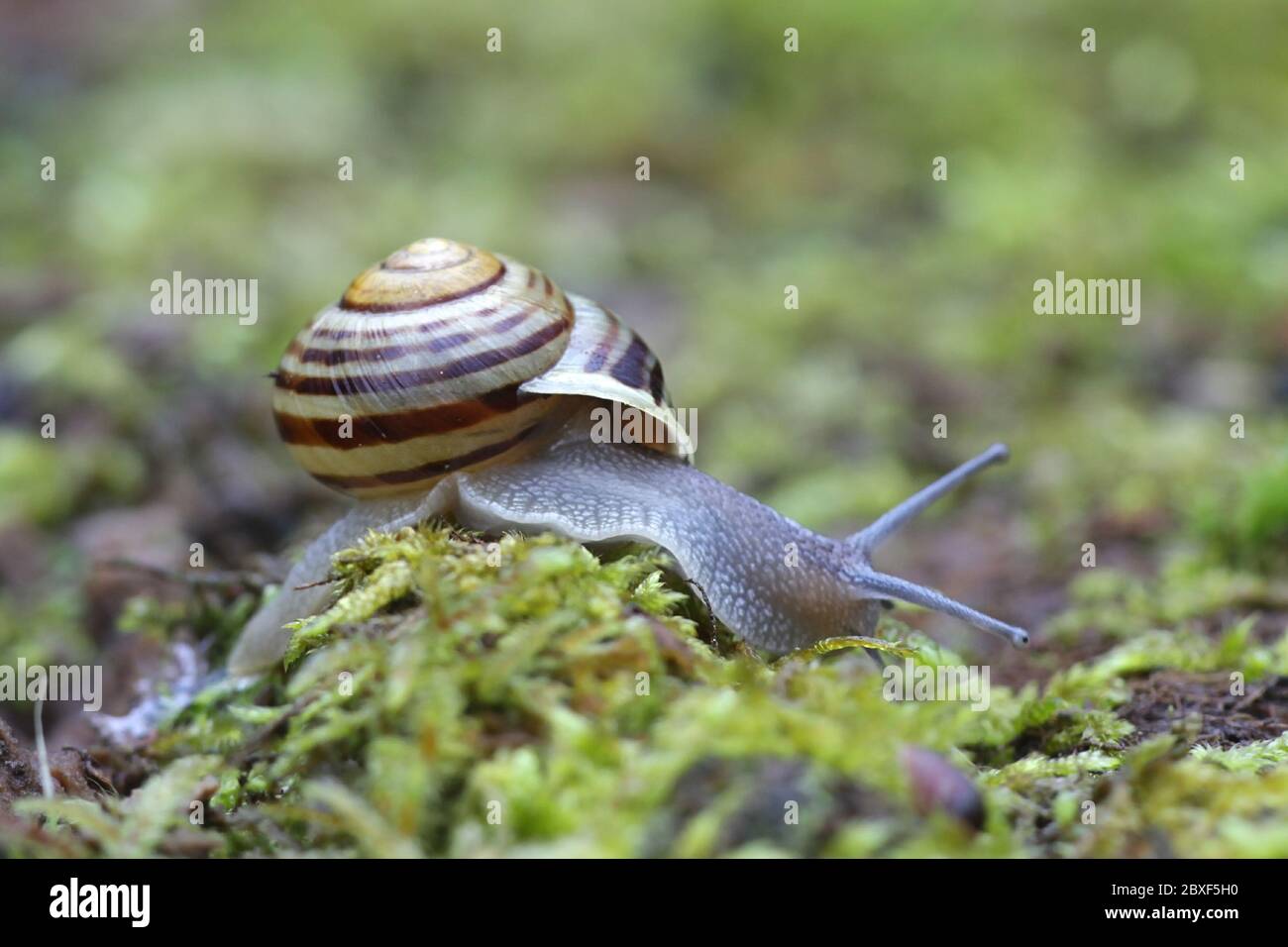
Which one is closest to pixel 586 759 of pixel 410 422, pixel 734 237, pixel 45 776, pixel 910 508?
pixel 410 422

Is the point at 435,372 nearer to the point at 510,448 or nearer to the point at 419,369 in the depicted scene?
the point at 419,369

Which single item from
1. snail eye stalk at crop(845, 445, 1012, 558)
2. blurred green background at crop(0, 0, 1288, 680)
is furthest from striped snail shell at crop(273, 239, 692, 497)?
blurred green background at crop(0, 0, 1288, 680)

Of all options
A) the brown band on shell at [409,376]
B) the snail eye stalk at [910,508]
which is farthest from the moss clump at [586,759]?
the snail eye stalk at [910,508]

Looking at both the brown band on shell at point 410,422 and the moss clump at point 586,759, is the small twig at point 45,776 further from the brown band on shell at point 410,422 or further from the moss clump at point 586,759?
the brown band on shell at point 410,422

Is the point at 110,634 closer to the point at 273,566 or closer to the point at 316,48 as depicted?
the point at 273,566

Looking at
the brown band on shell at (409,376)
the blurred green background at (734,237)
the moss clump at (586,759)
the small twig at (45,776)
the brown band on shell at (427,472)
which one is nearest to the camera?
the moss clump at (586,759)

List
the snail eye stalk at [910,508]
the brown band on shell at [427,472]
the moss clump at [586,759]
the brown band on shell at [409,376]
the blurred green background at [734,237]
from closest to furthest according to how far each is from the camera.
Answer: the moss clump at [586,759]
the brown band on shell at [409,376]
the brown band on shell at [427,472]
the snail eye stalk at [910,508]
the blurred green background at [734,237]

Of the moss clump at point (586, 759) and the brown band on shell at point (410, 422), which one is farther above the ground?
the brown band on shell at point (410, 422)
